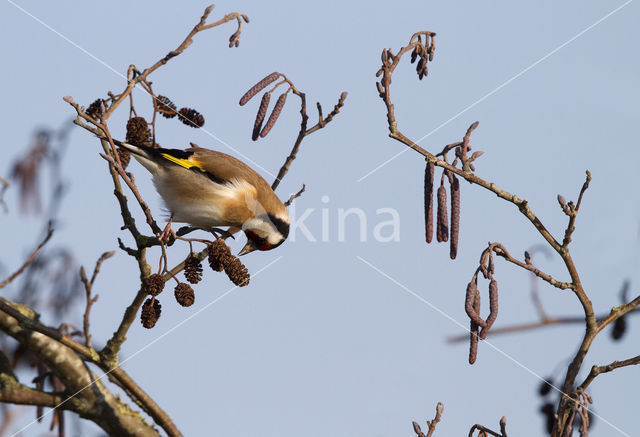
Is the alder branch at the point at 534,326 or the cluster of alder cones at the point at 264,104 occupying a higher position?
the cluster of alder cones at the point at 264,104

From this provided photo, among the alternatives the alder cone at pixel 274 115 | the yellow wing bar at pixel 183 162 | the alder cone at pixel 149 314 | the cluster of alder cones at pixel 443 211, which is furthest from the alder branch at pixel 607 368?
the yellow wing bar at pixel 183 162

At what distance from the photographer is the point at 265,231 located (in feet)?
17.0

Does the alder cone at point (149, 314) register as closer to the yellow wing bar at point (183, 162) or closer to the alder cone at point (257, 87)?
the alder cone at point (257, 87)

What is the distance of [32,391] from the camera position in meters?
4.66

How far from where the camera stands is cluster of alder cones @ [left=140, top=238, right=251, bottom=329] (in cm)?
387

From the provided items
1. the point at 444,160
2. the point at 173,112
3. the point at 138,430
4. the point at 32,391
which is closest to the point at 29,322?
the point at 32,391

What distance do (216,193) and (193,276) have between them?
107 centimetres

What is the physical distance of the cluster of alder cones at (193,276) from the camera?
12.7ft

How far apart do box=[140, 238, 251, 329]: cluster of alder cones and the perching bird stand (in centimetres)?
91

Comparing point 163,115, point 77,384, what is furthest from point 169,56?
point 77,384

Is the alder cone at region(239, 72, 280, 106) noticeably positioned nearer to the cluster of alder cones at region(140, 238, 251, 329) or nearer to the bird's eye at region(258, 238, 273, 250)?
the cluster of alder cones at region(140, 238, 251, 329)

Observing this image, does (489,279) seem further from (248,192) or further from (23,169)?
(23,169)

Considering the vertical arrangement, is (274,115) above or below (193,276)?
above

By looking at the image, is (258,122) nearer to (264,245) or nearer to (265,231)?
(265,231)
